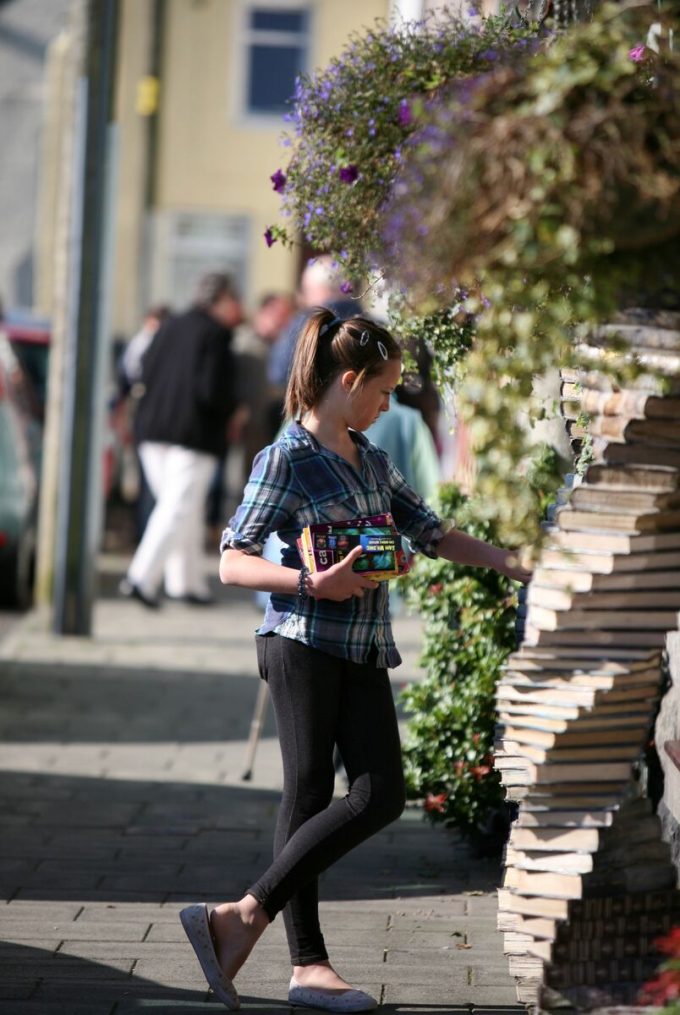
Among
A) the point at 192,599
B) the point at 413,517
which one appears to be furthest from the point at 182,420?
the point at 413,517

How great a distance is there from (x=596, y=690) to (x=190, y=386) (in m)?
8.01

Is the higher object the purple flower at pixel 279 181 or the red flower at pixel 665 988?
the purple flower at pixel 279 181

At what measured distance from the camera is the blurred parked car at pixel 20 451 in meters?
11.0

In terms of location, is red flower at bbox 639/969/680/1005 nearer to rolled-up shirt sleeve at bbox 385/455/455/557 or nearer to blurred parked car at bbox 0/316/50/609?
rolled-up shirt sleeve at bbox 385/455/455/557

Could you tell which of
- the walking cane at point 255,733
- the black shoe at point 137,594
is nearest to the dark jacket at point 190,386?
the black shoe at point 137,594

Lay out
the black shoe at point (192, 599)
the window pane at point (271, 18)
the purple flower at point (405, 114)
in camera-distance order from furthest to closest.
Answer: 1. the window pane at point (271, 18)
2. the black shoe at point (192, 599)
3. the purple flower at point (405, 114)

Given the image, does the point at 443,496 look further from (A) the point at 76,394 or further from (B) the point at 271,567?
(A) the point at 76,394

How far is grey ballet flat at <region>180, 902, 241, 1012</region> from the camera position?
443 cm

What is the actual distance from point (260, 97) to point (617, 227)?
2536 centimetres

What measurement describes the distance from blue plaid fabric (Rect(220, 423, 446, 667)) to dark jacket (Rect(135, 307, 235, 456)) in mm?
6997

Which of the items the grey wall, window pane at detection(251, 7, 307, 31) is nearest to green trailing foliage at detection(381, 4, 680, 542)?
the grey wall

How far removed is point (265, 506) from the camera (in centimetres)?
438

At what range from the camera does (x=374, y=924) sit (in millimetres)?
5270

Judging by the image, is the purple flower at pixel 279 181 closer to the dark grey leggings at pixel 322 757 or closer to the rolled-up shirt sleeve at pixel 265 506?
the rolled-up shirt sleeve at pixel 265 506
